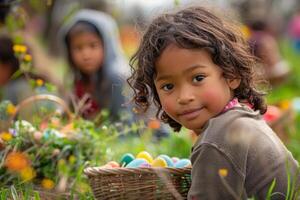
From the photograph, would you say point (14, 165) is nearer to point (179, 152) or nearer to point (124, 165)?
point (124, 165)

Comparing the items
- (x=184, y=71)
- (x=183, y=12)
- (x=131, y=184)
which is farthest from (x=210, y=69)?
(x=131, y=184)

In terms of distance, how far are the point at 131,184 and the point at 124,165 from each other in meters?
0.37

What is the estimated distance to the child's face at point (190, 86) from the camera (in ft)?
10.2

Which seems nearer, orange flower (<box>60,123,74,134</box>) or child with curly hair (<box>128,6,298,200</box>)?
child with curly hair (<box>128,6,298,200</box>)

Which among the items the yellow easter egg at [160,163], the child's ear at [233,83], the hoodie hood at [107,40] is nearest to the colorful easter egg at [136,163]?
the yellow easter egg at [160,163]

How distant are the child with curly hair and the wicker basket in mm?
188

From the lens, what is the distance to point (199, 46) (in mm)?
3125

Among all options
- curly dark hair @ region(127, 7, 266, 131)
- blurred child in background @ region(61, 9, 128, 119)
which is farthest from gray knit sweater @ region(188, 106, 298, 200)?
blurred child in background @ region(61, 9, 128, 119)

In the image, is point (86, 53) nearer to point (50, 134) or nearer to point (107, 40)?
point (107, 40)

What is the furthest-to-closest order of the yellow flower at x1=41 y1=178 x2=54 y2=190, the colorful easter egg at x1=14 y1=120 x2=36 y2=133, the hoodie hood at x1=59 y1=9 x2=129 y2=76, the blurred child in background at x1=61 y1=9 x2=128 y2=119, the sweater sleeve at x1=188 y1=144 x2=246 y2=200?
the hoodie hood at x1=59 y1=9 x2=129 y2=76 < the blurred child in background at x1=61 y1=9 x2=128 y2=119 < the colorful easter egg at x1=14 y1=120 x2=36 y2=133 < the yellow flower at x1=41 y1=178 x2=54 y2=190 < the sweater sleeve at x1=188 y1=144 x2=246 y2=200

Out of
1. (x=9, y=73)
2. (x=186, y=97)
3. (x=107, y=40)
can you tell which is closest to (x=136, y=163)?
(x=186, y=97)

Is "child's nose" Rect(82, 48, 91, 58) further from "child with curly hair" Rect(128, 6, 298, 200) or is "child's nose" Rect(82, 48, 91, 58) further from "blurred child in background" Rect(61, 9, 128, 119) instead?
"child with curly hair" Rect(128, 6, 298, 200)

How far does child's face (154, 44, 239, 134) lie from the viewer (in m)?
3.10

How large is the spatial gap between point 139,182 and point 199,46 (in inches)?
22.6
